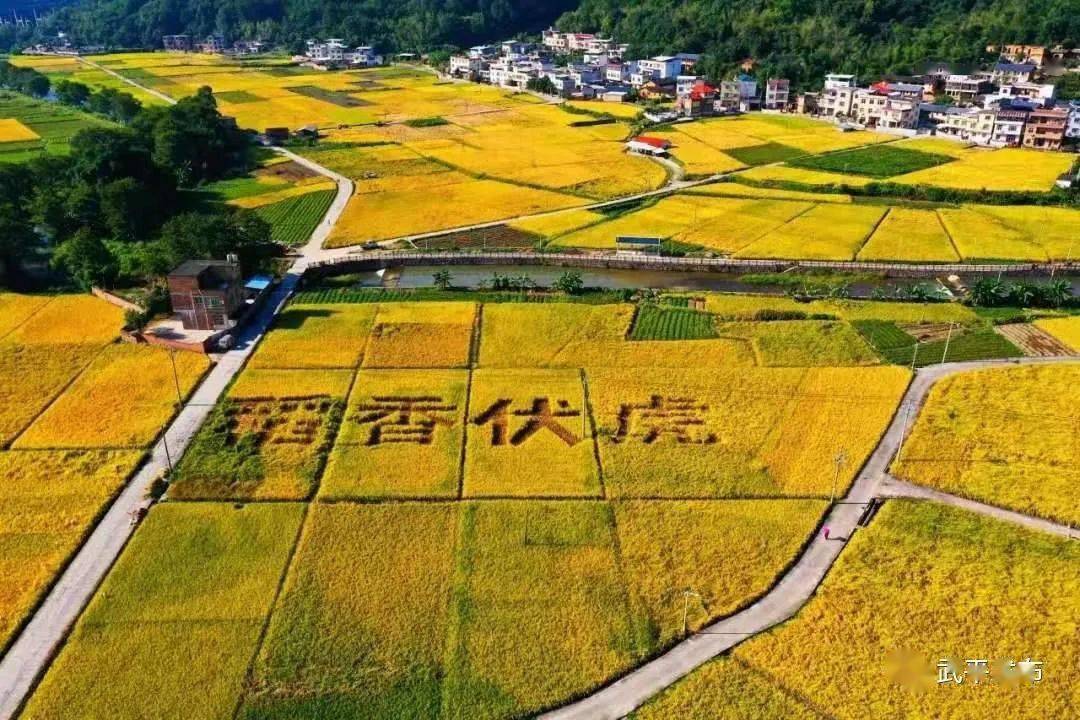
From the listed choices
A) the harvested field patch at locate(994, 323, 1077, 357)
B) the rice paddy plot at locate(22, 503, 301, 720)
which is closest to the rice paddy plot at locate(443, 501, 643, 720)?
the rice paddy plot at locate(22, 503, 301, 720)

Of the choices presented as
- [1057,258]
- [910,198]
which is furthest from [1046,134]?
[1057,258]

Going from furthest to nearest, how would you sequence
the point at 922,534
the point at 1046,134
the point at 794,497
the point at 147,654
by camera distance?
the point at 1046,134 → the point at 794,497 → the point at 922,534 → the point at 147,654

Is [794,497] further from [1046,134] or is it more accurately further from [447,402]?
[1046,134]

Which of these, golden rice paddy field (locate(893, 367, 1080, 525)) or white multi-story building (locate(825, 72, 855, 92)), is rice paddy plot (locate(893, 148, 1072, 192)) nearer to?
white multi-story building (locate(825, 72, 855, 92))

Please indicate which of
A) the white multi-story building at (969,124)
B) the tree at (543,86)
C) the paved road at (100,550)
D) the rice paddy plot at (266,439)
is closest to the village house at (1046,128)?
the white multi-story building at (969,124)

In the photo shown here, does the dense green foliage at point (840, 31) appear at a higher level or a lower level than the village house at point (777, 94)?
higher

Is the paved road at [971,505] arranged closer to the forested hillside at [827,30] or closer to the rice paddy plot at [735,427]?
the rice paddy plot at [735,427]
